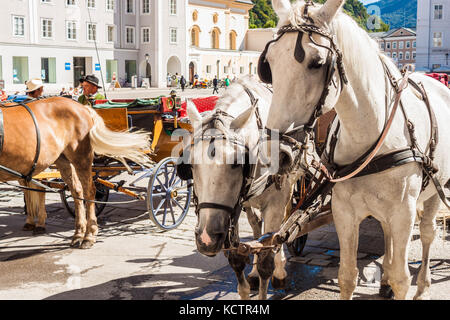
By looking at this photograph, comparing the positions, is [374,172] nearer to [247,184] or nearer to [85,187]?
[247,184]

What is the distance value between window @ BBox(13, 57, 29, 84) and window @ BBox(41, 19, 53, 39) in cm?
284

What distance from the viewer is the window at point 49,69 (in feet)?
153

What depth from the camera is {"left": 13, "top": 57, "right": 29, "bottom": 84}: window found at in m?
44.4

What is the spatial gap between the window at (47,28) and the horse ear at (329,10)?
46.7m

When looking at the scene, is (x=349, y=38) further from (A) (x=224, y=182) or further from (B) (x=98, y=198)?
(B) (x=98, y=198)

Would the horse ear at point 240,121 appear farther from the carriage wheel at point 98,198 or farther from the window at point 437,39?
the window at point 437,39

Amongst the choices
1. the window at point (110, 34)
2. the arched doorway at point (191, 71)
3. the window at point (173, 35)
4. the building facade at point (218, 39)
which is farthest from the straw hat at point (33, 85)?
the arched doorway at point (191, 71)

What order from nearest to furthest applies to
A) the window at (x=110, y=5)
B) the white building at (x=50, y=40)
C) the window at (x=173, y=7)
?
the white building at (x=50, y=40) → the window at (x=110, y=5) → the window at (x=173, y=7)

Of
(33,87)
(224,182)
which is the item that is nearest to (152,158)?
(33,87)

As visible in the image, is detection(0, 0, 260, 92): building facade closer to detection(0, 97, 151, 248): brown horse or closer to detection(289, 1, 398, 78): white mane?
detection(0, 97, 151, 248): brown horse

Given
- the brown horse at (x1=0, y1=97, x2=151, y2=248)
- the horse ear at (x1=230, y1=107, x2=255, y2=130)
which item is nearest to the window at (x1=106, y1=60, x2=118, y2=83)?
the brown horse at (x1=0, y1=97, x2=151, y2=248)

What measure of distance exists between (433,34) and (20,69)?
57.0m

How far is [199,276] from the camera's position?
563 cm

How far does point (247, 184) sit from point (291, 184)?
1121 mm
